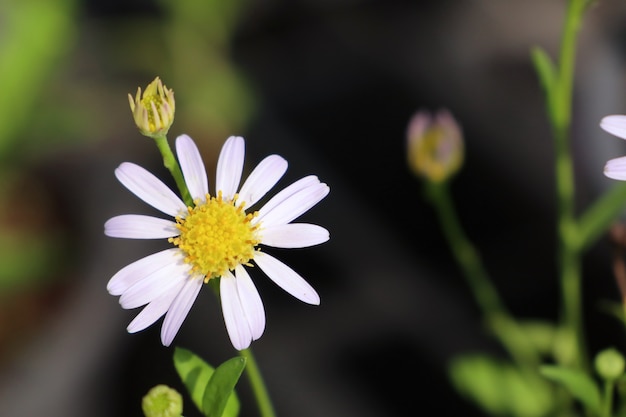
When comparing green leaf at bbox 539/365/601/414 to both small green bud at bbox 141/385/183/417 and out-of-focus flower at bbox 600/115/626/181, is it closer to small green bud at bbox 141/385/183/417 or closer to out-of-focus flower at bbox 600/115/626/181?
out-of-focus flower at bbox 600/115/626/181

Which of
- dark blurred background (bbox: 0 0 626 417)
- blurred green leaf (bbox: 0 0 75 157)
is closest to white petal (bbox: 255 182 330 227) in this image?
dark blurred background (bbox: 0 0 626 417)

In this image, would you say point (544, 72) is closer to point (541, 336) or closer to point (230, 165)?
point (230, 165)

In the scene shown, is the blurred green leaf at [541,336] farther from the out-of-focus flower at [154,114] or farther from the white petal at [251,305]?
the out-of-focus flower at [154,114]

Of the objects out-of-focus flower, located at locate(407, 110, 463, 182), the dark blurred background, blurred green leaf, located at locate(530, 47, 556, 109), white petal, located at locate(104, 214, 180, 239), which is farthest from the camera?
the dark blurred background

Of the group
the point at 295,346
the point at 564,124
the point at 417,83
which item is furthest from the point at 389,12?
the point at 564,124

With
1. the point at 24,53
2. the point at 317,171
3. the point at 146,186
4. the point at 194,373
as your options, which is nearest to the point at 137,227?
the point at 146,186

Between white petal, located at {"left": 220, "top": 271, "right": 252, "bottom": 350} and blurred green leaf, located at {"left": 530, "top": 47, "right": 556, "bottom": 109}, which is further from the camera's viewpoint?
blurred green leaf, located at {"left": 530, "top": 47, "right": 556, "bottom": 109}
